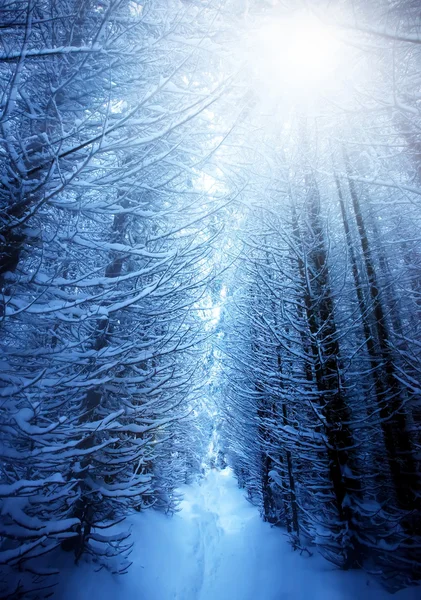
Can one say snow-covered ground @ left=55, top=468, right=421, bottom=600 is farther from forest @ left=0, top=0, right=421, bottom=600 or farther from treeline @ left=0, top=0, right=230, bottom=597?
treeline @ left=0, top=0, right=230, bottom=597

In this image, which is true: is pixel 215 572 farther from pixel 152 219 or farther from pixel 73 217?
pixel 73 217

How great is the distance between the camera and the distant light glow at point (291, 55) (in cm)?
307

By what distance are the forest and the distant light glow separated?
46 mm

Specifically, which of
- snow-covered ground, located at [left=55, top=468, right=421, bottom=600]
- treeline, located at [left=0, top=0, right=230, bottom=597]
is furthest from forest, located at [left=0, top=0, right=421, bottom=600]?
snow-covered ground, located at [left=55, top=468, right=421, bottom=600]

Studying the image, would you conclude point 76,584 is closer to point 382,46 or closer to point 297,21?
point 382,46

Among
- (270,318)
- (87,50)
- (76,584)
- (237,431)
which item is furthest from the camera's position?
(237,431)

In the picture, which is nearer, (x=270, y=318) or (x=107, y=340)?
(x=107, y=340)

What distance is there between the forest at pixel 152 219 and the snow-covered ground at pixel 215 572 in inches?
13.7

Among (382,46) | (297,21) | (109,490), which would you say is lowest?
(109,490)

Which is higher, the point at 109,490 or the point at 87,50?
the point at 87,50

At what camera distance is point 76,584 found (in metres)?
3.87

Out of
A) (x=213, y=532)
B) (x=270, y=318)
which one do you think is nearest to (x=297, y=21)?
(x=270, y=318)

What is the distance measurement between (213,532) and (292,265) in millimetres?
11679

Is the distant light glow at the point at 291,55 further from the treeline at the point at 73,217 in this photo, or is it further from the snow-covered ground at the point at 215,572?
the snow-covered ground at the point at 215,572
